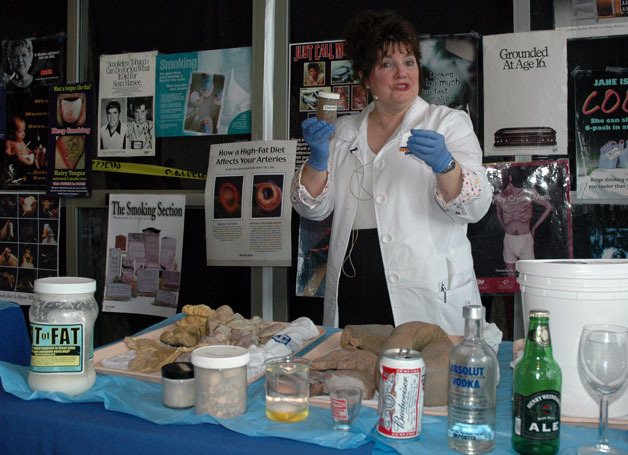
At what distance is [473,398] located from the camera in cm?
98

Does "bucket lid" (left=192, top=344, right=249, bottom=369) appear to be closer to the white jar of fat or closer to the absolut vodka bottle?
the white jar of fat

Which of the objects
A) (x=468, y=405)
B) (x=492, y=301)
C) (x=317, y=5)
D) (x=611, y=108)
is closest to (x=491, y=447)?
(x=468, y=405)

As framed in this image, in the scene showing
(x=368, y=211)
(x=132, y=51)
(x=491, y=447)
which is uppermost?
(x=132, y=51)

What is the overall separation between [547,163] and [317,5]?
134 cm

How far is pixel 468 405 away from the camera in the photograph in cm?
98

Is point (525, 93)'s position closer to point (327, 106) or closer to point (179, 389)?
point (327, 106)

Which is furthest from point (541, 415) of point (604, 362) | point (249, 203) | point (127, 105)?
point (127, 105)

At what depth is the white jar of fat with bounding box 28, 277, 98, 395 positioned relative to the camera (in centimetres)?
120

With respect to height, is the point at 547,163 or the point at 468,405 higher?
the point at 547,163

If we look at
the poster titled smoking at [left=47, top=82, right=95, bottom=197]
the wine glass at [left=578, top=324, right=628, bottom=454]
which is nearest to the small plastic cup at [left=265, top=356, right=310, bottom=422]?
the wine glass at [left=578, top=324, right=628, bottom=454]

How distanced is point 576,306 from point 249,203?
2.14m

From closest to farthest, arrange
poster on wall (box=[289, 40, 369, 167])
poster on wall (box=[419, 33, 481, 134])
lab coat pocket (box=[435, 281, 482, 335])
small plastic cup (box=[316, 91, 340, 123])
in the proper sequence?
small plastic cup (box=[316, 91, 340, 123]) → lab coat pocket (box=[435, 281, 482, 335]) → poster on wall (box=[419, 33, 481, 134]) → poster on wall (box=[289, 40, 369, 167])

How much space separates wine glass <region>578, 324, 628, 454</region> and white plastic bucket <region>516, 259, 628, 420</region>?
11 cm

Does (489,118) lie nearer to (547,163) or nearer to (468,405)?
(547,163)
